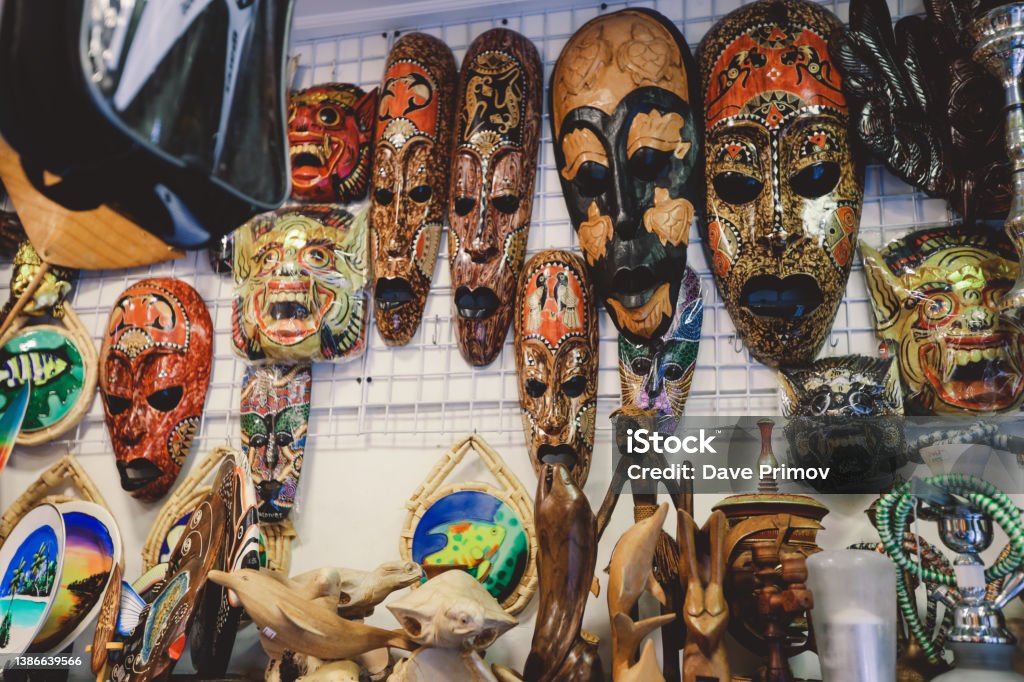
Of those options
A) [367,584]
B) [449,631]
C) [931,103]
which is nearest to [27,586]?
[367,584]

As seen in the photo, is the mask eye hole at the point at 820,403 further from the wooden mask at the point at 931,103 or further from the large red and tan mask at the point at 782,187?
the wooden mask at the point at 931,103

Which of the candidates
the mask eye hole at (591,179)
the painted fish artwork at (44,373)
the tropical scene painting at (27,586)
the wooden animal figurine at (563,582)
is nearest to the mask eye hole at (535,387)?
the wooden animal figurine at (563,582)

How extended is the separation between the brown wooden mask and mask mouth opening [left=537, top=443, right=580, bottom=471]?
0.50 metres

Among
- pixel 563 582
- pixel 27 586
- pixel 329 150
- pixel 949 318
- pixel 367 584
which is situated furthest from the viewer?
pixel 329 150

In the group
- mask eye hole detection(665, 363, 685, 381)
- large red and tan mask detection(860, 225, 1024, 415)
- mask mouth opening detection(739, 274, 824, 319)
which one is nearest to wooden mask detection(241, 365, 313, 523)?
mask eye hole detection(665, 363, 685, 381)

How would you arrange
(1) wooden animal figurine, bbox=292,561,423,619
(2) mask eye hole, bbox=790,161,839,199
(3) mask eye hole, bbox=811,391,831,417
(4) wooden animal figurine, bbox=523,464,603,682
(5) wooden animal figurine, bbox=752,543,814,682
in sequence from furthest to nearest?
(2) mask eye hole, bbox=790,161,839,199, (3) mask eye hole, bbox=811,391,831,417, (1) wooden animal figurine, bbox=292,561,423,619, (4) wooden animal figurine, bbox=523,464,603,682, (5) wooden animal figurine, bbox=752,543,814,682

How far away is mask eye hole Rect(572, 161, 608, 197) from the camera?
Answer: 6.75 feet

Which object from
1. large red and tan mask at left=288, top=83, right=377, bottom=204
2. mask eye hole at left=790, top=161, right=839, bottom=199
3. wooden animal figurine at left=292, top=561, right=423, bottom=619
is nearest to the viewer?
wooden animal figurine at left=292, top=561, right=423, bottom=619

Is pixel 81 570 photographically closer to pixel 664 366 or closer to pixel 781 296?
pixel 664 366

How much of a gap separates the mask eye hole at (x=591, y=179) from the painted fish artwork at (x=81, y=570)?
1.41 m

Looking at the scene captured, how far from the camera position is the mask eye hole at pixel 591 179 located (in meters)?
2.06

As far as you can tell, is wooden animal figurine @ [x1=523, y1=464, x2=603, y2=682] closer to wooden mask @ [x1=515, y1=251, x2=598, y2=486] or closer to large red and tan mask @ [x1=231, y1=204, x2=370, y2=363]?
wooden mask @ [x1=515, y1=251, x2=598, y2=486]

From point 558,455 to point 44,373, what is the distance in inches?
57.8

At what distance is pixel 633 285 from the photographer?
6.41ft
